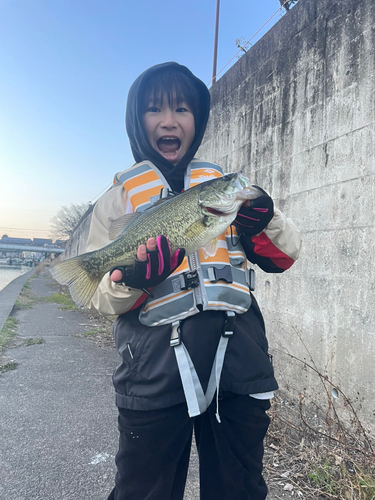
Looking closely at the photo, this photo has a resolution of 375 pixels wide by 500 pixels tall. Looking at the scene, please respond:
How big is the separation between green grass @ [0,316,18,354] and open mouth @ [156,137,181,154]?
17.6 ft

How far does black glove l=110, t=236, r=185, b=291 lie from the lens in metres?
1.56

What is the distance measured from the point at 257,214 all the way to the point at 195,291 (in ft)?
1.72

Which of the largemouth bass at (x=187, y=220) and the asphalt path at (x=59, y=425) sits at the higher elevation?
the largemouth bass at (x=187, y=220)

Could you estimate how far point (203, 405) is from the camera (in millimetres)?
1567

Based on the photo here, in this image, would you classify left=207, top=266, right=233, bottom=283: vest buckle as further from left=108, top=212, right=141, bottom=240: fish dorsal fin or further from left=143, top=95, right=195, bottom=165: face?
left=143, top=95, right=195, bottom=165: face

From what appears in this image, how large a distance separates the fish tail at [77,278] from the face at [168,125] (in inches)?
35.4

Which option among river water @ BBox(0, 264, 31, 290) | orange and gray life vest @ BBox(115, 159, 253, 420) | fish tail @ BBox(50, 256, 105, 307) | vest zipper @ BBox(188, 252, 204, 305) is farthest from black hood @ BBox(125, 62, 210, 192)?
river water @ BBox(0, 264, 31, 290)

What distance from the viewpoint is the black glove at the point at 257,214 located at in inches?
66.4

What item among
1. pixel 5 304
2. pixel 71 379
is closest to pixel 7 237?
pixel 5 304

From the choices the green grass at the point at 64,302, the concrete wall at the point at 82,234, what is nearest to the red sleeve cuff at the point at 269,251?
the green grass at the point at 64,302

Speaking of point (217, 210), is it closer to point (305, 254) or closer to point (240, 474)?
point (240, 474)

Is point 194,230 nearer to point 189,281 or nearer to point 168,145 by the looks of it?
point 189,281

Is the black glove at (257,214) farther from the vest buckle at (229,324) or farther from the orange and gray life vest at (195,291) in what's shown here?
the vest buckle at (229,324)

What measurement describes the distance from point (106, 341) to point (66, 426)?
3.32 metres
